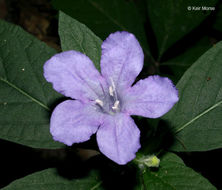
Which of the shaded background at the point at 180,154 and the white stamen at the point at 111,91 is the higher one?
the white stamen at the point at 111,91

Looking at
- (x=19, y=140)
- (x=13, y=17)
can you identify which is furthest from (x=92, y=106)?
(x=13, y=17)

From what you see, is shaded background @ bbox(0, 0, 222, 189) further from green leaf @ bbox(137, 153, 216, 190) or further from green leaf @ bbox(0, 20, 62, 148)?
green leaf @ bbox(137, 153, 216, 190)

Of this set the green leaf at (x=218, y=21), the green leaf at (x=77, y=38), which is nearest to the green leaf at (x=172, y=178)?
the green leaf at (x=77, y=38)

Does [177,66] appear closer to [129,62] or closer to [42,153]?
[129,62]

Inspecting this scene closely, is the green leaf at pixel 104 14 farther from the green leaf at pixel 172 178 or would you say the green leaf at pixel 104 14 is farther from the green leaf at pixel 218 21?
the green leaf at pixel 172 178

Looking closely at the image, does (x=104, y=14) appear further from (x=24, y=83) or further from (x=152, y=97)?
(x=152, y=97)

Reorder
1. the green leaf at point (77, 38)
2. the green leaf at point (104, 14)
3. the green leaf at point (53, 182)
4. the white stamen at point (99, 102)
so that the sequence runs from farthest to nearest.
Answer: the green leaf at point (104, 14), the green leaf at point (77, 38), the green leaf at point (53, 182), the white stamen at point (99, 102)

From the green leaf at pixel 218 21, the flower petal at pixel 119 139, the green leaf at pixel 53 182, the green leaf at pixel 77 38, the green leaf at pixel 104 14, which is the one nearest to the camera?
the flower petal at pixel 119 139

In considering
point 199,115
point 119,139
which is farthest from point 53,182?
point 199,115

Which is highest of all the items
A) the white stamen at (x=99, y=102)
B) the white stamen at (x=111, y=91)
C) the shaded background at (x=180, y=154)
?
the white stamen at (x=111, y=91)
